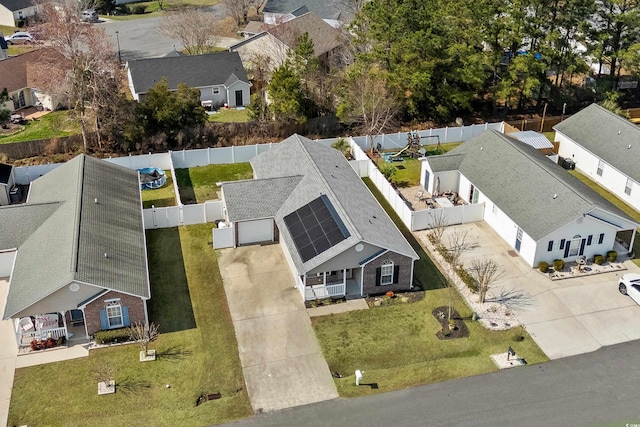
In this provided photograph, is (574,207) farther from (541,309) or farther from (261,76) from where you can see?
(261,76)

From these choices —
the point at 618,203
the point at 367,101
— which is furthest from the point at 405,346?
the point at 367,101

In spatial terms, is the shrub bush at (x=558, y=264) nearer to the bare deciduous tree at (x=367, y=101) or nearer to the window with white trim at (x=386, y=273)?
the window with white trim at (x=386, y=273)

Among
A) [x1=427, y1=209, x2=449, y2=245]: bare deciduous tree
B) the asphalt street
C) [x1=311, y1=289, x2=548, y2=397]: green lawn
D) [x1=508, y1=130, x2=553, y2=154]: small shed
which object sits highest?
[x1=508, y1=130, x2=553, y2=154]: small shed

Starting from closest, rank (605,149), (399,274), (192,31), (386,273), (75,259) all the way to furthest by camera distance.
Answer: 1. (75,259)
2. (386,273)
3. (399,274)
4. (605,149)
5. (192,31)

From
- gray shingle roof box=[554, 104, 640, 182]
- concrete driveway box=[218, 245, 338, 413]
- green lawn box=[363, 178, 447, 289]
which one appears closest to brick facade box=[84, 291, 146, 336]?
concrete driveway box=[218, 245, 338, 413]

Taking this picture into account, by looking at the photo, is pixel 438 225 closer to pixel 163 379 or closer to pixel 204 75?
pixel 163 379

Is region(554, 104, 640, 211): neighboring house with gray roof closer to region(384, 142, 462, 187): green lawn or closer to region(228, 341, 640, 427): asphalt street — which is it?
region(384, 142, 462, 187): green lawn

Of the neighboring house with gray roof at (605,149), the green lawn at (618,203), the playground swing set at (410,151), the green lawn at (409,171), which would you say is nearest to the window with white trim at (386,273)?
the green lawn at (409,171)
